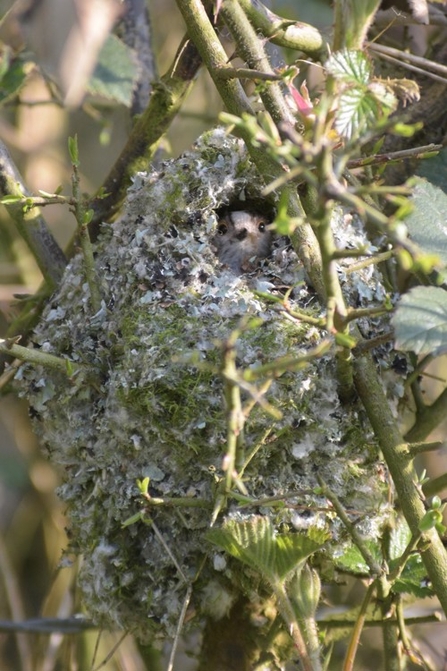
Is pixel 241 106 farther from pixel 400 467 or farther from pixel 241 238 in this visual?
pixel 241 238

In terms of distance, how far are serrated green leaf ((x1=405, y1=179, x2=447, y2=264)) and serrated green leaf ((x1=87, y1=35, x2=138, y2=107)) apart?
2.11ft

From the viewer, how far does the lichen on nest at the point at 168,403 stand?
1802 millimetres

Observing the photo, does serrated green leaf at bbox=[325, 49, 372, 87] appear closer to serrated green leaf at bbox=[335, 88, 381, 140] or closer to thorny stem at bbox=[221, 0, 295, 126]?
serrated green leaf at bbox=[335, 88, 381, 140]

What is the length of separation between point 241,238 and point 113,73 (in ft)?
3.13

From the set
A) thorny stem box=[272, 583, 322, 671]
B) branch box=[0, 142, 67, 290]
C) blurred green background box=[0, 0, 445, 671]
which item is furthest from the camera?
blurred green background box=[0, 0, 445, 671]

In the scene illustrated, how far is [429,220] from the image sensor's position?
1521 millimetres

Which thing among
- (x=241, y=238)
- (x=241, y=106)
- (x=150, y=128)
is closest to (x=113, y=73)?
(x=241, y=106)

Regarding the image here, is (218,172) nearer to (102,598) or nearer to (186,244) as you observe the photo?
(186,244)

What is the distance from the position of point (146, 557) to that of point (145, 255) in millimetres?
756

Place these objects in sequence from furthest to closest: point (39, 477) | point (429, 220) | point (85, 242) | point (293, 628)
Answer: point (39, 477) → point (85, 242) → point (429, 220) → point (293, 628)

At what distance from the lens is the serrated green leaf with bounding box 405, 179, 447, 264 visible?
57.5 inches

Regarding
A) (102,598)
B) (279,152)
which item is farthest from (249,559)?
(279,152)

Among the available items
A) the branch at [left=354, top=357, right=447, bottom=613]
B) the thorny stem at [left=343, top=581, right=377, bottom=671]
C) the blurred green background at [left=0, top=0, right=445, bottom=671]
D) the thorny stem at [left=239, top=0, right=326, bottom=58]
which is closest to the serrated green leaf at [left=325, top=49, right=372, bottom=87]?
the thorny stem at [left=239, top=0, right=326, bottom=58]

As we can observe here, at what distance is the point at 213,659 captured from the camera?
2.01 meters
